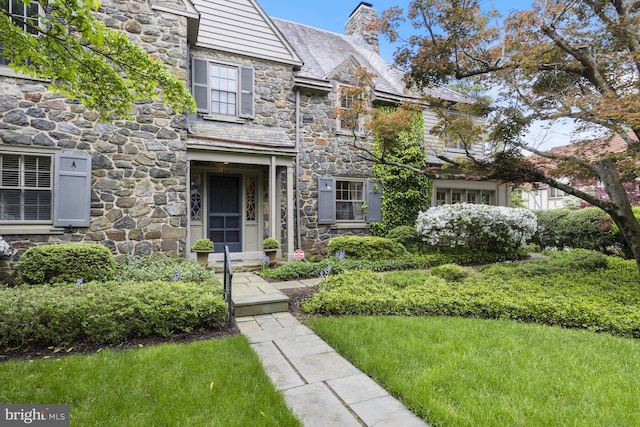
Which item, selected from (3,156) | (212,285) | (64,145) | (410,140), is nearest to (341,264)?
(212,285)

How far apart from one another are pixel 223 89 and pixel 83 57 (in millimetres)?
5692

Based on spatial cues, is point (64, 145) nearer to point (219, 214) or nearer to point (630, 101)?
point (219, 214)

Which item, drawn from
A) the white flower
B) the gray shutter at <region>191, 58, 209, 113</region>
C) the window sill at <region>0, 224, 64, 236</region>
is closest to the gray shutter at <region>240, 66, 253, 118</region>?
the gray shutter at <region>191, 58, 209, 113</region>

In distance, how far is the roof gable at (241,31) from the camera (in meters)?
8.50

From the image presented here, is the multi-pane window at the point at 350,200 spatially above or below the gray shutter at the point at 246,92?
below

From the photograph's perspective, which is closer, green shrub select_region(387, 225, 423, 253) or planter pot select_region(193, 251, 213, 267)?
planter pot select_region(193, 251, 213, 267)

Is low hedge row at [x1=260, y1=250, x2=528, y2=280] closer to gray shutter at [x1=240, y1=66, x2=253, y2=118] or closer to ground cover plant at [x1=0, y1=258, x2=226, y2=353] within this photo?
ground cover plant at [x1=0, y1=258, x2=226, y2=353]

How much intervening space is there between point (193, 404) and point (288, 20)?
41.1 ft

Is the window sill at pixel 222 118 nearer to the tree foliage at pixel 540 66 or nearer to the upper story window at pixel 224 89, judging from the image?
the upper story window at pixel 224 89

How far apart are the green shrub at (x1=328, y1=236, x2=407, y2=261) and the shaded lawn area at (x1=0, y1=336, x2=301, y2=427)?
5308 mm

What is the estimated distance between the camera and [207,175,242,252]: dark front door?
8.67 meters

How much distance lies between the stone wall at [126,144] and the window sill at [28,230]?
39mm

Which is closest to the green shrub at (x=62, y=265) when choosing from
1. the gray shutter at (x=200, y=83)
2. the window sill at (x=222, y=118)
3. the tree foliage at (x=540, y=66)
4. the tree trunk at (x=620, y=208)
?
the window sill at (x=222, y=118)

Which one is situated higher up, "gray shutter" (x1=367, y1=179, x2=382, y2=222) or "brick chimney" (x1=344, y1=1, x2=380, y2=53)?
"brick chimney" (x1=344, y1=1, x2=380, y2=53)
